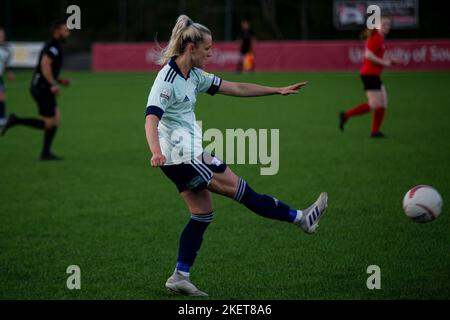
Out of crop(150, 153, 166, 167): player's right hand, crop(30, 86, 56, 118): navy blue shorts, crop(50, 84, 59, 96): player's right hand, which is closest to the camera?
crop(150, 153, 166, 167): player's right hand

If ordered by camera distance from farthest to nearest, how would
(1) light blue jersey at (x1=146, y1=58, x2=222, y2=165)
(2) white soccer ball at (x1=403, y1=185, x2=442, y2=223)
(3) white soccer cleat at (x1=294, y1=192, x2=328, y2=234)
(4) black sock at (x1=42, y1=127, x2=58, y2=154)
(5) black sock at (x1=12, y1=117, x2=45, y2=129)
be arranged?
(5) black sock at (x1=12, y1=117, x2=45, y2=129) → (4) black sock at (x1=42, y1=127, x2=58, y2=154) → (2) white soccer ball at (x1=403, y1=185, x2=442, y2=223) → (3) white soccer cleat at (x1=294, y1=192, x2=328, y2=234) → (1) light blue jersey at (x1=146, y1=58, x2=222, y2=165)

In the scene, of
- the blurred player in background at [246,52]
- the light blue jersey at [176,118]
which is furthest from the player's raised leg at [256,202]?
the blurred player in background at [246,52]

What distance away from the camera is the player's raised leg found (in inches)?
207

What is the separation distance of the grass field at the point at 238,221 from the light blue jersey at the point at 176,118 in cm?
109

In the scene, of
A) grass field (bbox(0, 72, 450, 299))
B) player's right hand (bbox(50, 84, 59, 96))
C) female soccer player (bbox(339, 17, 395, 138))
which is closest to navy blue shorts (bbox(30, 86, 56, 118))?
player's right hand (bbox(50, 84, 59, 96))

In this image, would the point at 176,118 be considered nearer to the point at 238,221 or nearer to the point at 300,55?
the point at 238,221

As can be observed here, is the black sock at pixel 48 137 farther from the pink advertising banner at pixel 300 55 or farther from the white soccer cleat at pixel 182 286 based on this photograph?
the pink advertising banner at pixel 300 55

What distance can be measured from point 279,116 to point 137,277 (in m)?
12.5

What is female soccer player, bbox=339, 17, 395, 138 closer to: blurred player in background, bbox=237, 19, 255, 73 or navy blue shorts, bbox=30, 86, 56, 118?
navy blue shorts, bbox=30, 86, 56, 118

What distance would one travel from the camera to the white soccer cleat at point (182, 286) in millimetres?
5336

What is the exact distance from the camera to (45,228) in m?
7.66

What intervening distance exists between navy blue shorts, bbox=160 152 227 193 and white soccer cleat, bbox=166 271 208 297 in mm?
689

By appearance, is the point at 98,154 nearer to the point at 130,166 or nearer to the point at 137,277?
the point at 130,166

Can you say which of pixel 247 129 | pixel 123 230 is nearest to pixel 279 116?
pixel 247 129
